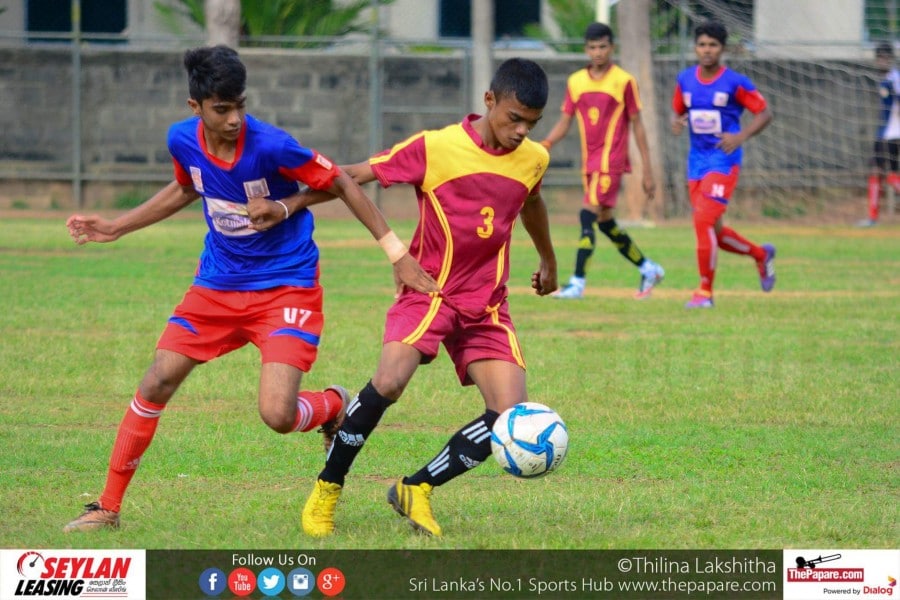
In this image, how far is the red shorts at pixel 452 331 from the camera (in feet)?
18.4

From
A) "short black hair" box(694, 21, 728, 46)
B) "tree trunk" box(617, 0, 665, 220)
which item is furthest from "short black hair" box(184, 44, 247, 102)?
"tree trunk" box(617, 0, 665, 220)

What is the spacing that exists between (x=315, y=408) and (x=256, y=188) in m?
0.94

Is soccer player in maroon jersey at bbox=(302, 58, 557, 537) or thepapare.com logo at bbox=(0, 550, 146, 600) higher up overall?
soccer player in maroon jersey at bbox=(302, 58, 557, 537)

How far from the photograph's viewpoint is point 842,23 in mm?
28203

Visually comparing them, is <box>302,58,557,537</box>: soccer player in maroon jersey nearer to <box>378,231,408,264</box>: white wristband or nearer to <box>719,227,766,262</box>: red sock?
<box>378,231,408,264</box>: white wristband

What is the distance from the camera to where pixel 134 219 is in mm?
5941

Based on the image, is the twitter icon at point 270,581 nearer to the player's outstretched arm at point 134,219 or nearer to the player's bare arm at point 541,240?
the player's outstretched arm at point 134,219

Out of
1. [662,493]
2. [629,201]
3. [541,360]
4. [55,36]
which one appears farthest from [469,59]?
[662,493]

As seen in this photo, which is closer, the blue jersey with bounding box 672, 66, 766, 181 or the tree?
the blue jersey with bounding box 672, 66, 766, 181

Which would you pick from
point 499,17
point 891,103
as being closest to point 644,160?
point 891,103

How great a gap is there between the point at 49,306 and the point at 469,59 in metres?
13.0

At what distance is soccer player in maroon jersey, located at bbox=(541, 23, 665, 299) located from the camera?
13.4 metres

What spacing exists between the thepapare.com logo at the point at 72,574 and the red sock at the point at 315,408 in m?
1.05

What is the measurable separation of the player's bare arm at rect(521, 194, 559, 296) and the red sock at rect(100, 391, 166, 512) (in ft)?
5.50
